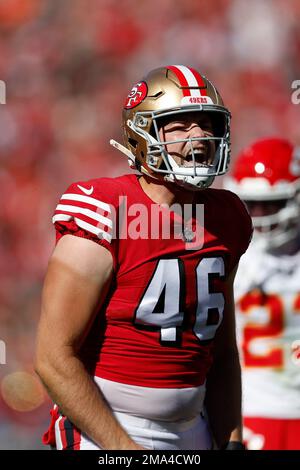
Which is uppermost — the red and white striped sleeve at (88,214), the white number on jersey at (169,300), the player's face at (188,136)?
the player's face at (188,136)

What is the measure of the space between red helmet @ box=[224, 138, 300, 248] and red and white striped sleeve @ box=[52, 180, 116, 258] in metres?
2.05

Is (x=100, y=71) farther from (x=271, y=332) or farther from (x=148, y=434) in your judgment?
(x=148, y=434)

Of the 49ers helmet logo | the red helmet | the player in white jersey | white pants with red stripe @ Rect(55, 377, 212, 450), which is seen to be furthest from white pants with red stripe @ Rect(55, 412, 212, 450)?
the red helmet

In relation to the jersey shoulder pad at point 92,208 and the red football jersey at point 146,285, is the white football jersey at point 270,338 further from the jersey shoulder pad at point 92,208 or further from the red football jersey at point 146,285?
the jersey shoulder pad at point 92,208

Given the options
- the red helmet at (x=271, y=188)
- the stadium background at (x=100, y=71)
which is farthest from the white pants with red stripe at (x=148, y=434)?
the stadium background at (x=100, y=71)

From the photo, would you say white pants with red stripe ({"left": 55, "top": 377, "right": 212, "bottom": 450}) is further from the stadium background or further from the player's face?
the stadium background

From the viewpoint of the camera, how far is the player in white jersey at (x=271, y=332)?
379 cm

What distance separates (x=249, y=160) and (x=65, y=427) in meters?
2.38

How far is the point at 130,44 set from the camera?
664 centimetres

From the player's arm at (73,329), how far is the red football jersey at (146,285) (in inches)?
2.2

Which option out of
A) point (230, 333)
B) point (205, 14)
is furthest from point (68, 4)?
point (230, 333)

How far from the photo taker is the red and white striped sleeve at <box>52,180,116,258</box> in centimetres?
201


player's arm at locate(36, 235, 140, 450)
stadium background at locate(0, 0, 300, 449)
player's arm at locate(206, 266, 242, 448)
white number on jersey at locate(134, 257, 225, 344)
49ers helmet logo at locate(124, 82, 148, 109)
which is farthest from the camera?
stadium background at locate(0, 0, 300, 449)
